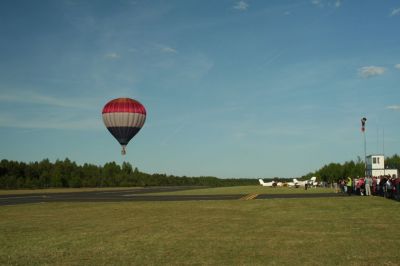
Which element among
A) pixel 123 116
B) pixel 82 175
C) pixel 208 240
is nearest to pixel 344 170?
pixel 82 175

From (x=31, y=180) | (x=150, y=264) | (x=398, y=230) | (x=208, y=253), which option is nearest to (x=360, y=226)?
(x=398, y=230)

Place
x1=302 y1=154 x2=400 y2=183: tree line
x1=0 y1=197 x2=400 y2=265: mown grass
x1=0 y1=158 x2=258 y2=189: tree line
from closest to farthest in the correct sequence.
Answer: x1=0 y1=197 x2=400 y2=265: mown grass, x1=0 y1=158 x2=258 y2=189: tree line, x1=302 y1=154 x2=400 y2=183: tree line

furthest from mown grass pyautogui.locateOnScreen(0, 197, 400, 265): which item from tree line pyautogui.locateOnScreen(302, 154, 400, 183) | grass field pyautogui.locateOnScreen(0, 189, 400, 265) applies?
tree line pyautogui.locateOnScreen(302, 154, 400, 183)

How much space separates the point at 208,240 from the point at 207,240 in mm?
35

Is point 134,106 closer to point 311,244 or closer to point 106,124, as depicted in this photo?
point 106,124

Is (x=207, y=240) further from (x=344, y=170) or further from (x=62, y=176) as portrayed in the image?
(x=344, y=170)

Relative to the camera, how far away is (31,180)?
120938 millimetres

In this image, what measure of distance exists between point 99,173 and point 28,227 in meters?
132

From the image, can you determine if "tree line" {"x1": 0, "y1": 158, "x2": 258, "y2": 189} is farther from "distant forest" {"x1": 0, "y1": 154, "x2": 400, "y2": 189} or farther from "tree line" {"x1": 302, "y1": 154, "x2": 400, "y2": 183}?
"tree line" {"x1": 302, "y1": 154, "x2": 400, "y2": 183}

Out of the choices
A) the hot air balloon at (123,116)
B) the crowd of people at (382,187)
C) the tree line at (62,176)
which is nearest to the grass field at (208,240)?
the crowd of people at (382,187)

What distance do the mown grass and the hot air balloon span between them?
137ft

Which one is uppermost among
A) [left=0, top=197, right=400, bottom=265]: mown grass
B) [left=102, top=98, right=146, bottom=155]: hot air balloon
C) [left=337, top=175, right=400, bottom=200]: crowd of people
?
[left=102, top=98, right=146, bottom=155]: hot air balloon

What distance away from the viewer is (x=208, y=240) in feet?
52.5

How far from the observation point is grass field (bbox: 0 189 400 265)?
1245cm
